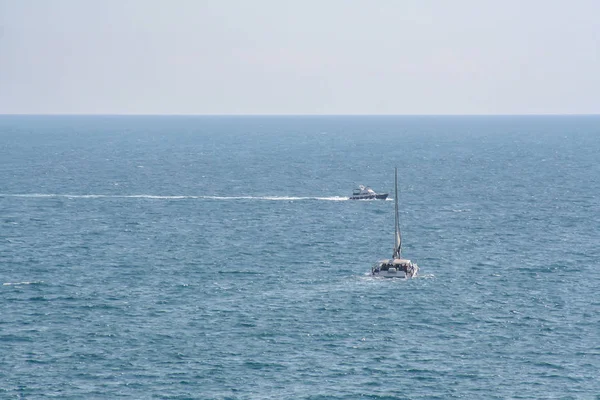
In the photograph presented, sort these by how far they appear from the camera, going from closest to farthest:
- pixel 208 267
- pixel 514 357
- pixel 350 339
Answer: pixel 514 357, pixel 350 339, pixel 208 267

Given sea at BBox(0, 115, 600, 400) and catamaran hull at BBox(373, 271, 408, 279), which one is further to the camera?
catamaran hull at BBox(373, 271, 408, 279)

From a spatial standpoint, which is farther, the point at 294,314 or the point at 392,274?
the point at 392,274

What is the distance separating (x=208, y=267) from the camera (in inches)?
5595

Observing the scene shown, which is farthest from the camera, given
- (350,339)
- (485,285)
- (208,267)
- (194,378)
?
(208,267)

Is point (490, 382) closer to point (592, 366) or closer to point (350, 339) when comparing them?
point (592, 366)

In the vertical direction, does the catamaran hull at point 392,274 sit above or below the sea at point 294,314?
above

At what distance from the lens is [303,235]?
6801 inches

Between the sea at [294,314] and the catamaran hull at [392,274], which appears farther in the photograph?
the catamaran hull at [392,274]

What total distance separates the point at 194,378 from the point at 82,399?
10837 millimetres

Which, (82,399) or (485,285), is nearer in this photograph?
(82,399)

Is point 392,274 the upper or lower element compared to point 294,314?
upper

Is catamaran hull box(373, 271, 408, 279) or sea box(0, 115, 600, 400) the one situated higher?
catamaran hull box(373, 271, 408, 279)

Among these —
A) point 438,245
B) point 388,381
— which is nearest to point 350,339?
point 388,381

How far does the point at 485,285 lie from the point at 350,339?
32.6m
